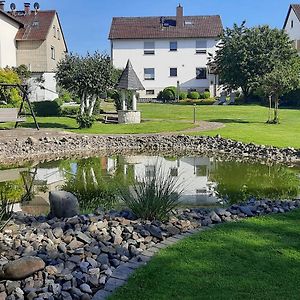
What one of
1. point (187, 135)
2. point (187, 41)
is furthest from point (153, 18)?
point (187, 135)

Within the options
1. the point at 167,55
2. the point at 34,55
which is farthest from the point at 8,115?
the point at 167,55

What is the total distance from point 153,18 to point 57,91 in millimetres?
19484

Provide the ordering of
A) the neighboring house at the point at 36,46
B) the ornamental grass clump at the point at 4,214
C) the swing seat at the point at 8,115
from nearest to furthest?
→ the ornamental grass clump at the point at 4,214 → the swing seat at the point at 8,115 → the neighboring house at the point at 36,46

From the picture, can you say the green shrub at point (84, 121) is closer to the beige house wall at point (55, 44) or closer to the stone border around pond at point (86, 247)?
the stone border around pond at point (86, 247)

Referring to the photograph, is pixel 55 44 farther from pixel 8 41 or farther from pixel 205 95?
pixel 205 95

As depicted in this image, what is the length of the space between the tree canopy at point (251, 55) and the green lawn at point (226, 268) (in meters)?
34.7

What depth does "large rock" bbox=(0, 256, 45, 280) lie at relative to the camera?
14.8 feet

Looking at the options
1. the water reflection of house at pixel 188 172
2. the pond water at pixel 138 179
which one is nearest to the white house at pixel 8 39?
the pond water at pixel 138 179

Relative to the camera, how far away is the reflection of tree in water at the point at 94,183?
911 centimetres

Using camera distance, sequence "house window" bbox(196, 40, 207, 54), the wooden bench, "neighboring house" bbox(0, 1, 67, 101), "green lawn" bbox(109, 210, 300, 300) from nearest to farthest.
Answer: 1. "green lawn" bbox(109, 210, 300, 300)
2. the wooden bench
3. "neighboring house" bbox(0, 1, 67, 101)
4. "house window" bbox(196, 40, 207, 54)

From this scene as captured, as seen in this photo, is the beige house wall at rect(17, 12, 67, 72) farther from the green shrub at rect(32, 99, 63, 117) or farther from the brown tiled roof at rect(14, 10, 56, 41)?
the green shrub at rect(32, 99, 63, 117)

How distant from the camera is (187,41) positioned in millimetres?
51375

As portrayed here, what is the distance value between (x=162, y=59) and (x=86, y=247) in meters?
47.4

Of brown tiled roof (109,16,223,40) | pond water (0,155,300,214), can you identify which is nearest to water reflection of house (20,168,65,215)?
pond water (0,155,300,214)
